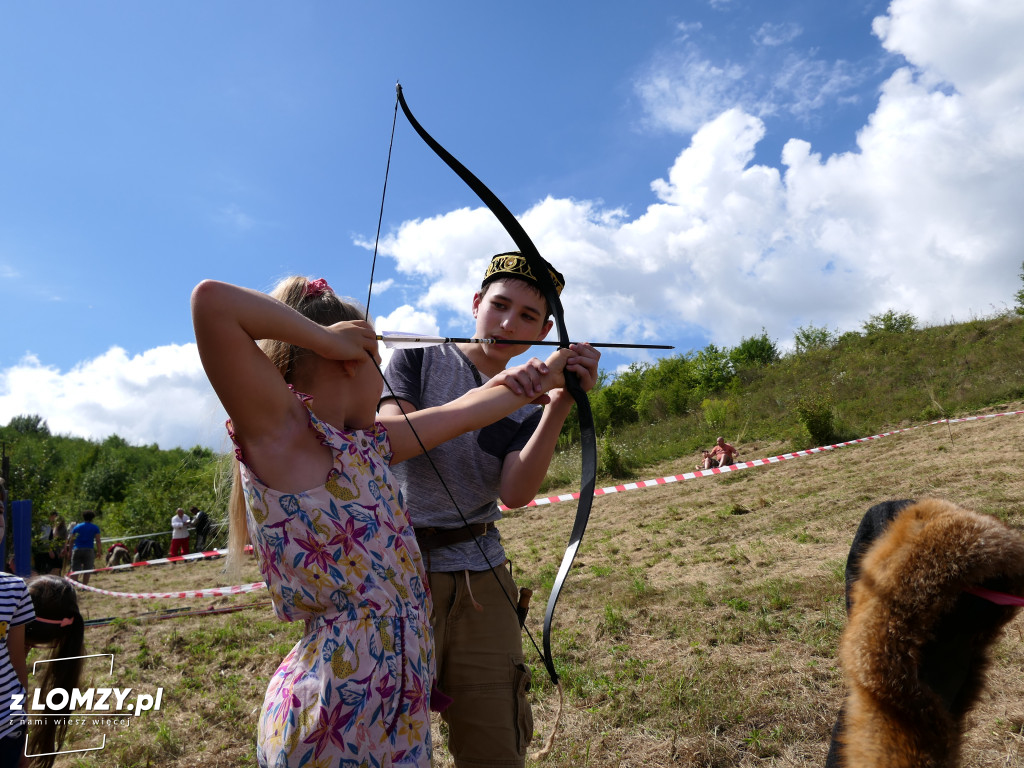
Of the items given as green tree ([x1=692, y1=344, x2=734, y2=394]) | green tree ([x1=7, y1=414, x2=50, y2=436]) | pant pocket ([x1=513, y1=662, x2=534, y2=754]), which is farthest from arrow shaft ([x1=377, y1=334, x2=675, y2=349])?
green tree ([x1=7, y1=414, x2=50, y2=436])

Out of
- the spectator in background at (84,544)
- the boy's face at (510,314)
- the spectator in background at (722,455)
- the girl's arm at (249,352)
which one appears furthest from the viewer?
the spectator in background at (722,455)

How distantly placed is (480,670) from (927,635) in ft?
3.35

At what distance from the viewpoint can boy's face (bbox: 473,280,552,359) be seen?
2027mm

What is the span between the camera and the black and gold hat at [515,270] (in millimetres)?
2055

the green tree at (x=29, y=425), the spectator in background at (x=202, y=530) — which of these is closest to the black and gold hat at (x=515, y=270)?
the spectator in background at (x=202, y=530)

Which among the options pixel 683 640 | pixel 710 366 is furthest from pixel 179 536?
pixel 710 366

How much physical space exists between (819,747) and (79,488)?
4863cm

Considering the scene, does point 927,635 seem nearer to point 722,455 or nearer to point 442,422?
point 442,422

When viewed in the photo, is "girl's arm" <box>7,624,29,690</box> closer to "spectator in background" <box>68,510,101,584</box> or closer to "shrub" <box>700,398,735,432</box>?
"spectator in background" <box>68,510,101,584</box>

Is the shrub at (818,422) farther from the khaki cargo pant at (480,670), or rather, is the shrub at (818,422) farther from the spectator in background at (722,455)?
the khaki cargo pant at (480,670)

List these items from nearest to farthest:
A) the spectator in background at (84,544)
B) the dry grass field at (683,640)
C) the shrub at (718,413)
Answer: the dry grass field at (683,640), the spectator in background at (84,544), the shrub at (718,413)

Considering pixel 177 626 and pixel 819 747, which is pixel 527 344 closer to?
pixel 819 747

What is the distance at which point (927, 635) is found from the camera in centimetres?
133

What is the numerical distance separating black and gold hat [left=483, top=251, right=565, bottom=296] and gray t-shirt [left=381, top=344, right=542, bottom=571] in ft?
0.94
